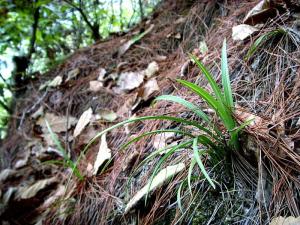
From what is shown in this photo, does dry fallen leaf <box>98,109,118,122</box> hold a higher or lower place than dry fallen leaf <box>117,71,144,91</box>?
lower

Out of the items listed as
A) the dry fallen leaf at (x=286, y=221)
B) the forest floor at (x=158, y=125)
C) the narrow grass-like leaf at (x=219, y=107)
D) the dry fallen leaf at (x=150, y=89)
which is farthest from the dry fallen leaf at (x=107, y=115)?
the dry fallen leaf at (x=286, y=221)

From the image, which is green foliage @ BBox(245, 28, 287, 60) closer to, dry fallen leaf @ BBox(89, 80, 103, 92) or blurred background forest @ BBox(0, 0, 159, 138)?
dry fallen leaf @ BBox(89, 80, 103, 92)

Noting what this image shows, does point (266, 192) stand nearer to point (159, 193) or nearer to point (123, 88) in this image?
point (159, 193)

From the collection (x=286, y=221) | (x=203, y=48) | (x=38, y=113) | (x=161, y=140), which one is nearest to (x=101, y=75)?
(x=38, y=113)

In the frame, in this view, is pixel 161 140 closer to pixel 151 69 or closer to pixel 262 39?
pixel 262 39

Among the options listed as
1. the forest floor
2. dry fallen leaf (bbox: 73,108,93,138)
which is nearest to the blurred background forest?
the forest floor

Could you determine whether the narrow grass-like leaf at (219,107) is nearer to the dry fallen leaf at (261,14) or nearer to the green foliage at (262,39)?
the green foliage at (262,39)

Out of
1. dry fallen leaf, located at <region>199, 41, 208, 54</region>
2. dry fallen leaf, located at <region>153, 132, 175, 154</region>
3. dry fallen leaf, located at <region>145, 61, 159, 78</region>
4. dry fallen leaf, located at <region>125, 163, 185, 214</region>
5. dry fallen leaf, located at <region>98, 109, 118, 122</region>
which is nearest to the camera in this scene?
dry fallen leaf, located at <region>125, 163, 185, 214</region>
